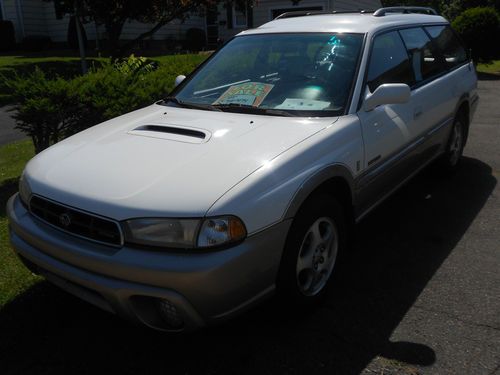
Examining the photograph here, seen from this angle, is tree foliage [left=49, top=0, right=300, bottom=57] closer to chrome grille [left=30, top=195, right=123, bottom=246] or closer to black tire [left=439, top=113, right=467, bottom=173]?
black tire [left=439, top=113, right=467, bottom=173]

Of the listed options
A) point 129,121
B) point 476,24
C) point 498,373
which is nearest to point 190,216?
point 129,121

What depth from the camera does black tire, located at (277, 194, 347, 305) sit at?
2.67 meters

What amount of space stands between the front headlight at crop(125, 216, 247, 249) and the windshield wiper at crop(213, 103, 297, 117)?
3.75 ft

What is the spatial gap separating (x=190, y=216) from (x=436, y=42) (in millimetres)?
3717

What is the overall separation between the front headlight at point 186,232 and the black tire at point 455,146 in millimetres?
3571

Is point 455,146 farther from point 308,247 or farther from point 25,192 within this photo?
point 25,192

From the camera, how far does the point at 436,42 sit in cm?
494

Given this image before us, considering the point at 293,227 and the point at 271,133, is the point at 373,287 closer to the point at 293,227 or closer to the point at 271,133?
the point at 293,227

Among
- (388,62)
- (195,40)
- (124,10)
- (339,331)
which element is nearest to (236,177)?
(339,331)

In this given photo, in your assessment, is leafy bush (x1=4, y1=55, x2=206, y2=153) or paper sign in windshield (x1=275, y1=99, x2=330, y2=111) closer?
paper sign in windshield (x1=275, y1=99, x2=330, y2=111)

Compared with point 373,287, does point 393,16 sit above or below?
above

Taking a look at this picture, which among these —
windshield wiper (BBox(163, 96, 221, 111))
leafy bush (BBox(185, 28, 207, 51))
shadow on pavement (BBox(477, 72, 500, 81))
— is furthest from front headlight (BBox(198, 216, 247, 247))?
leafy bush (BBox(185, 28, 207, 51))

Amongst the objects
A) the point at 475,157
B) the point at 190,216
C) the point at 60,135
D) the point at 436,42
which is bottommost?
the point at 475,157

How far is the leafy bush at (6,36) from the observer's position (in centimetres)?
2169
